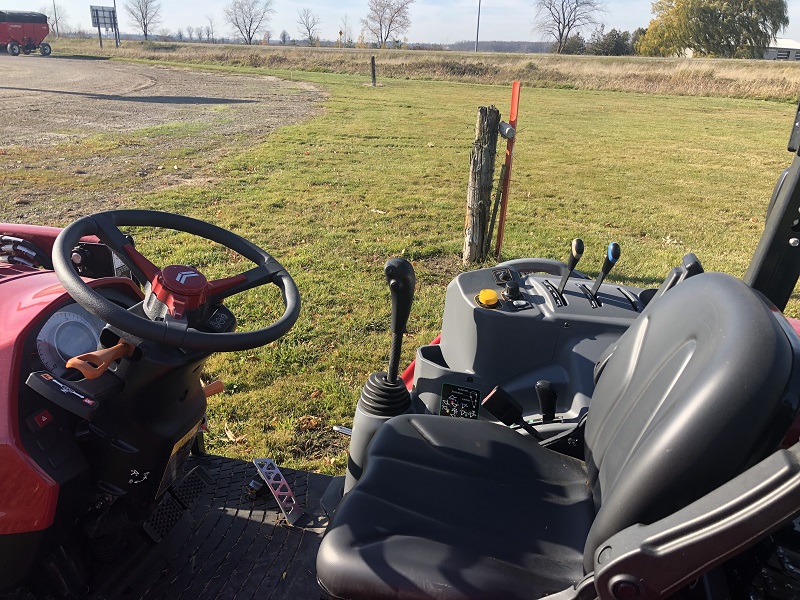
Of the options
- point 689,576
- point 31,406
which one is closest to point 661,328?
point 689,576

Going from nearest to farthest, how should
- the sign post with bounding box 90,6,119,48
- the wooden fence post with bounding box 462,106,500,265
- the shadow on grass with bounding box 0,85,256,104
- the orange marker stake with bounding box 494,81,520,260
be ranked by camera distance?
the wooden fence post with bounding box 462,106,500,265 < the orange marker stake with bounding box 494,81,520,260 < the shadow on grass with bounding box 0,85,256,104 < the sign post with bounding box 90,6,119,48

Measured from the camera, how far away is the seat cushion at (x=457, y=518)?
132cm

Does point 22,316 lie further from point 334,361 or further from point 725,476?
point 334,361

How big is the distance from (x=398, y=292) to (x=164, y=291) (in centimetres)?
80

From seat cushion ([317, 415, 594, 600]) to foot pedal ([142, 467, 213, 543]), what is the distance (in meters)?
0.77

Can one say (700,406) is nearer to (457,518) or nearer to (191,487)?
(457,518)

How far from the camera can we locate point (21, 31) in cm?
3253

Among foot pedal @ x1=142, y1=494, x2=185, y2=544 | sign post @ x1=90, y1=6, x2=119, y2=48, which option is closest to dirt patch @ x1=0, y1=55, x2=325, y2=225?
foot pedal @ x1=142, y1=494, x2=185, y2=544

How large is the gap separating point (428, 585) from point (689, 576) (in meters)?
0.51

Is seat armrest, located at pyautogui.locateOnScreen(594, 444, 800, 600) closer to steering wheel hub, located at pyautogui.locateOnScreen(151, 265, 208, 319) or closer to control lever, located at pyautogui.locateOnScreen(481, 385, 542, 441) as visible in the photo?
control lever, located at pyautogui.locateOnScreen(481, 385, 542, 441)

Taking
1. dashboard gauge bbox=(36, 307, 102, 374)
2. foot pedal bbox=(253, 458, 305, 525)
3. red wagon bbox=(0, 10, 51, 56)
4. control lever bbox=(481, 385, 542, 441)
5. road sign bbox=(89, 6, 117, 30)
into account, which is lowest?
foot pedal bbox=(253, 458, 305, 525)

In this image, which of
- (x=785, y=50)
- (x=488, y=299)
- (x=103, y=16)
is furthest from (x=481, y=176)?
(x=785, y=50)

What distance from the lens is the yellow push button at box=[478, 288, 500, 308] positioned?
2232 mm

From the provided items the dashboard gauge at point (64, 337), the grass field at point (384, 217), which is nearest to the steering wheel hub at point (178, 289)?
the dashboard gauge at point (64, 337)
